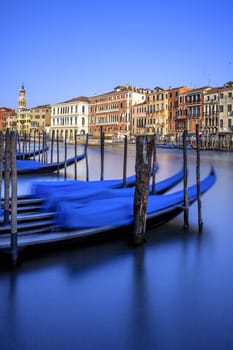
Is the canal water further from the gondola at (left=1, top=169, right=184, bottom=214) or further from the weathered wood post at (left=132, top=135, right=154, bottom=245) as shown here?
the gondola at (left=1, top=169, right=184, bottom=214)

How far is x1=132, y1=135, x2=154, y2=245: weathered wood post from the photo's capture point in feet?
9.76

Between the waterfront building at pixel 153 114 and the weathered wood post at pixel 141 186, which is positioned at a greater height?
the waterfront building at pixel 153 114

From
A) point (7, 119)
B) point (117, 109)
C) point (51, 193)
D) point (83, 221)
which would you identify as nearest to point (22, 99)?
point (7, 119)

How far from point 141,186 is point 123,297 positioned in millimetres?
965

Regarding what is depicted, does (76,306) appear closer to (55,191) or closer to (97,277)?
(97,277)

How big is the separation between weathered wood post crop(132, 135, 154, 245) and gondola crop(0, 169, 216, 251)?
0.09m

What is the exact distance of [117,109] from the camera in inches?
1396

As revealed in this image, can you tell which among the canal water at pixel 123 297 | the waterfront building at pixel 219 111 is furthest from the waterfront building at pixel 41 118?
the canal water at pixel 123 297

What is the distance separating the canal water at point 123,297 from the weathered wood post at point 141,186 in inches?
5.6

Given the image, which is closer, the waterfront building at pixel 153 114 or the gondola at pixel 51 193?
the gondola at pixel 51 193

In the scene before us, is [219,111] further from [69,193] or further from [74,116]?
[69,193]

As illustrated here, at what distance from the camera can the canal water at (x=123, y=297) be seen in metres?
1.81

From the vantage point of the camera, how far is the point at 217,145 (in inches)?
965

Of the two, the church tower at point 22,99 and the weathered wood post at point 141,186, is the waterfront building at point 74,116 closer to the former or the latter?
the church tower at point 22,99
